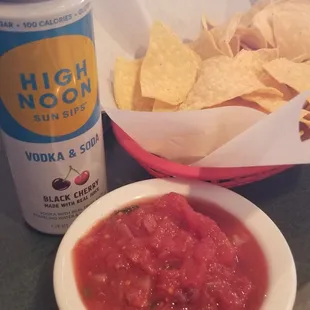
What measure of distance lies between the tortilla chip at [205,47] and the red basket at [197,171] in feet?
0.99

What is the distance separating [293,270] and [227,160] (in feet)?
0.65

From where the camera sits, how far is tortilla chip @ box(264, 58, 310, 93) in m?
0.96

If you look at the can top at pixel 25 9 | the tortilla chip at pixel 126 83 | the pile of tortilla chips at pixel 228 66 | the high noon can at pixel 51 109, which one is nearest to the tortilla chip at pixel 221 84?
the pile of tortilla chips at pixel 228 66

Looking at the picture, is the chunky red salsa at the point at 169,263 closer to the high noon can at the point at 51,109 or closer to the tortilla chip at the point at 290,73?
the high noon can at the point at 51,109

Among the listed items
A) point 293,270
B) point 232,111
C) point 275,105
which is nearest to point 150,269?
point 293,270

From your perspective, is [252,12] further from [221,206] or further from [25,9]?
[25,9]

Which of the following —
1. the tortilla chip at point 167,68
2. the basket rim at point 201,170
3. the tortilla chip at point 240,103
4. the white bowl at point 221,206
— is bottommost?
the white bowl at point 221,206

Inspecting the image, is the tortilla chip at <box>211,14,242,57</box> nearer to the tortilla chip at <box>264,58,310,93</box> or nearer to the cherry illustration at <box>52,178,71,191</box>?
the tortilla chip at <box>264,58,310,93</box>

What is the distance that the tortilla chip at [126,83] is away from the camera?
Result: 1.01m

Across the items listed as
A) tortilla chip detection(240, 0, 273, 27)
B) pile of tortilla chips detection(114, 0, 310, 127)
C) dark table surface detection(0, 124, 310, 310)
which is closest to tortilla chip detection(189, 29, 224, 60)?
pile of tortilla chips detection(114, 0, 310, 127)

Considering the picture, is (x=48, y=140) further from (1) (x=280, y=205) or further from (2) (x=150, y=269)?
(1) (x=280, y=205)

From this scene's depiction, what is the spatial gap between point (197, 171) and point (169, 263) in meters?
0.19

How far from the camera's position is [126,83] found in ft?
3.37

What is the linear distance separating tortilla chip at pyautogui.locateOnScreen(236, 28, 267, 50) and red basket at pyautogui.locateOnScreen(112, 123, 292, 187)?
345mm
